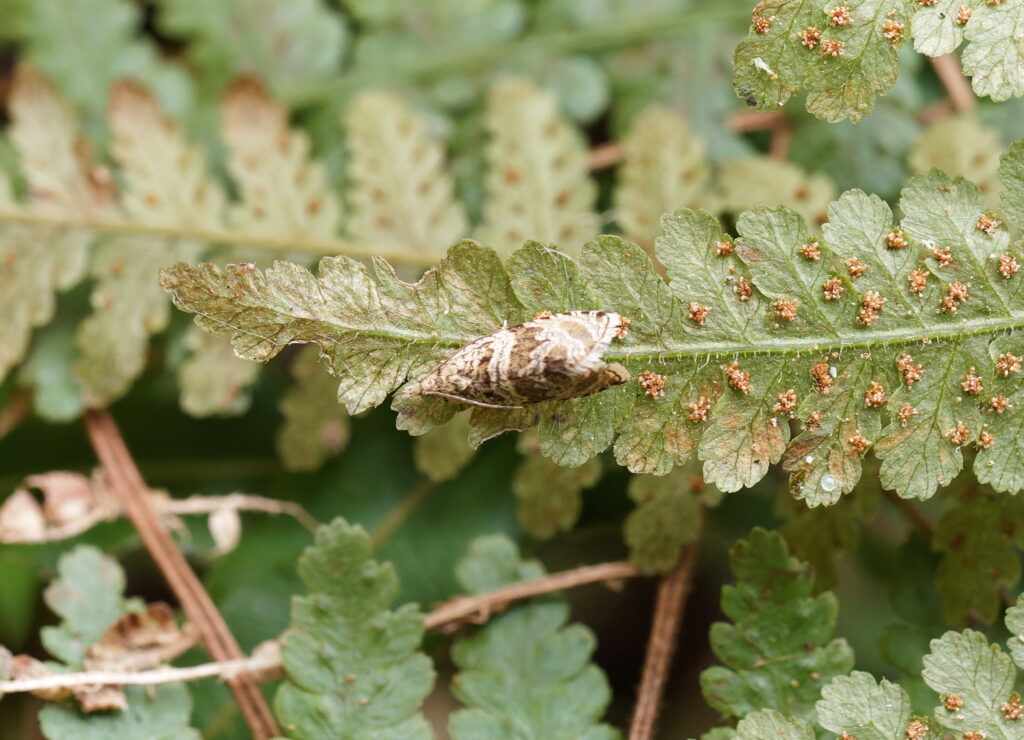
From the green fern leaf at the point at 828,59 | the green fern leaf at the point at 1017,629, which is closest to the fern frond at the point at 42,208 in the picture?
the green fern leaf at the point at 828,59

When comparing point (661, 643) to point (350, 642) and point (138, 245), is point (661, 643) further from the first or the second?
point (138, 245)

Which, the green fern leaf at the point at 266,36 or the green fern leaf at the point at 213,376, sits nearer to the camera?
the green fern leaf at the point at 213,376

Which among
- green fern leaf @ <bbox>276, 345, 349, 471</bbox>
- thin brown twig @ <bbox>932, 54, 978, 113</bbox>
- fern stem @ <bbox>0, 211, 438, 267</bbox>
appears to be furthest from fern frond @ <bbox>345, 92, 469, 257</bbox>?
thin brown twig @ <bbox>932, 54, 978, 113</bbox>

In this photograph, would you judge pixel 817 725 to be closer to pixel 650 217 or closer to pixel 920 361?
pixel 920 361

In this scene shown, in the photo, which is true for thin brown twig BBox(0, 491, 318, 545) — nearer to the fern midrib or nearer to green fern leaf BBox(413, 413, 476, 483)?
green fern leaf BBox(413, 413, 476, 483)

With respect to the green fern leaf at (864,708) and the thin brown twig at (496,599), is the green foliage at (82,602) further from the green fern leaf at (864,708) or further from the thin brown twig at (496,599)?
the green fern leaf at (864,708)

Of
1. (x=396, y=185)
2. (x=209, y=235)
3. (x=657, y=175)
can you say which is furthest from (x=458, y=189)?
(x=209, y=235)

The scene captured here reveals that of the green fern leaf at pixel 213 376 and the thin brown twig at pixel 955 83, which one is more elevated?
the thin brown twig at pixel 955 83

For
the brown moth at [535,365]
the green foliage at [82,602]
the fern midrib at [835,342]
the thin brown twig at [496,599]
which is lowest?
the green foliage at [82,602]
